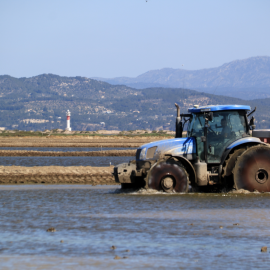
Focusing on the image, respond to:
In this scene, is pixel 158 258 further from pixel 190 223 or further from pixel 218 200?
pixel 218 200

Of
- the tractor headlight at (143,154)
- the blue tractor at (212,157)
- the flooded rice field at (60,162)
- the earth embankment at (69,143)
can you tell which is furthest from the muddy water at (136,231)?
the earth embankment at (69,143)

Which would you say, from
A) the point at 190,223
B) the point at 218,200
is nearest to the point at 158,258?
the point at 190,223

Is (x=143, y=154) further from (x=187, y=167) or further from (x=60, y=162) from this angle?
(x=60, y=162)

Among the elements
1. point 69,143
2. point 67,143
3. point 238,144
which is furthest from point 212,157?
point 69,143

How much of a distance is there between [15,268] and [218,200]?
8.38m

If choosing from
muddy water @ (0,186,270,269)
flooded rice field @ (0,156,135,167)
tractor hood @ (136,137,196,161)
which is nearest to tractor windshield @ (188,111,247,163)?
tractor hood @ (136,137,196,161)

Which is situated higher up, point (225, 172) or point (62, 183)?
point (225, 172)

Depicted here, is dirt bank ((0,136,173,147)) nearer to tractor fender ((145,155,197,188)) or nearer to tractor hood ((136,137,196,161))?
tractor hood ((136,137,196,161))

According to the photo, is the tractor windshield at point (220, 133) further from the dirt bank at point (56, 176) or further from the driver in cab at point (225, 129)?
the dirt bank at point (56, 176)

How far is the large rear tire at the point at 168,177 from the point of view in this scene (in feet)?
51.6

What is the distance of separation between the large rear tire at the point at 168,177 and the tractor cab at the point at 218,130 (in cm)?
87

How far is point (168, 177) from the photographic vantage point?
1595cm

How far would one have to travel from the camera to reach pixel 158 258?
8.56m

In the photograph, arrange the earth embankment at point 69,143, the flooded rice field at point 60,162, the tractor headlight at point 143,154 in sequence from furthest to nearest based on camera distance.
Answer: the earth embankment at point 69,143 < the flooded rice field at point 60,162 < the tractor headlight at point 143,154
